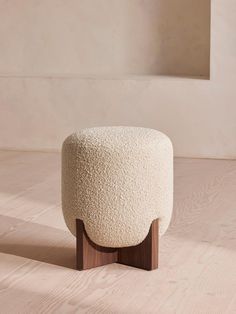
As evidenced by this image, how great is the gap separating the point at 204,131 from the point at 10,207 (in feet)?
4.82

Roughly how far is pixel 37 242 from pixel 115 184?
0.57 meters

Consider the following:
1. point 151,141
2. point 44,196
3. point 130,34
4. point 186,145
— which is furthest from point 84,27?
point 151,141

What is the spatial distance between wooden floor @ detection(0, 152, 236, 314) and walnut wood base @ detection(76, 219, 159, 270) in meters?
0.03

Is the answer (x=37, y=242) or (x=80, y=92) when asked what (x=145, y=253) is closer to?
(x=37, y=242)

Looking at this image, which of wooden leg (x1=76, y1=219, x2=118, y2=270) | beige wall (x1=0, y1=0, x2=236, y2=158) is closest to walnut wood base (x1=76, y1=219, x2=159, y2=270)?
wooden leg (x1=76, y1=219, x2=118, y2=270)

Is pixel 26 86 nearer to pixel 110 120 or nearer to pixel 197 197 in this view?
pixel 110 120

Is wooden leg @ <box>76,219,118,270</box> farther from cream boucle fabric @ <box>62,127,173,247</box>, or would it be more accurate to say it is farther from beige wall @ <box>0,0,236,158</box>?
beige wall @ <box>0,0,236,158</box>

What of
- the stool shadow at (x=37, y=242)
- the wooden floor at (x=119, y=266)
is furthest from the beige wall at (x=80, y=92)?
the stool shadow at (x=37, y=242)

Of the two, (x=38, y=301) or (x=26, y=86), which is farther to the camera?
(x=26, y=86)

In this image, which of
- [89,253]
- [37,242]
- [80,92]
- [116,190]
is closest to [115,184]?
[116,190]

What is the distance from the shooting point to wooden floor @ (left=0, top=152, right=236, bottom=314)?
2.25 metres

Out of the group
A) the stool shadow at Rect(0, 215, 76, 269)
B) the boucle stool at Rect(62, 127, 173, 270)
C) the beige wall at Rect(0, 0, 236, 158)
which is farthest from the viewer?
the beige wall at Rect(0, 0, 236, 158)

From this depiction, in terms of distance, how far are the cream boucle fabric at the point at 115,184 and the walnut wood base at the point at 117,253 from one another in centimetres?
3

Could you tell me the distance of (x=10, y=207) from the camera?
11.0ft
